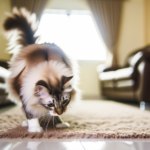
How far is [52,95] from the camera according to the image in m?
0.82

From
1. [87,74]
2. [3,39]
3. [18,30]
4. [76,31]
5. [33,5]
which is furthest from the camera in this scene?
[76,31]

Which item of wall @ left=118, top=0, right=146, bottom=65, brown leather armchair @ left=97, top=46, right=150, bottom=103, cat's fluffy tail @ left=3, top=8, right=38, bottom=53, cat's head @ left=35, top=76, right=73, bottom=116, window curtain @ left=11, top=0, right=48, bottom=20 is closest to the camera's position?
cat's head @ left=35, top=76, right=73, bottom=116

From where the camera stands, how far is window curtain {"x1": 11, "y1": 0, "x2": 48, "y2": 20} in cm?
363

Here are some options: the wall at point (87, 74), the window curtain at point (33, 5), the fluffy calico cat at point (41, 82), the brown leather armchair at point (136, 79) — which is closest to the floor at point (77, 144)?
the fluffy calico cat at point (41, 82)

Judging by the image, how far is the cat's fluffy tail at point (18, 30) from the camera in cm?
111

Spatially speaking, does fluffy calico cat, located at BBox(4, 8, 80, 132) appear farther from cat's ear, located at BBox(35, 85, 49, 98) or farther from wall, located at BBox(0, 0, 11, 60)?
wall, located at BBox(0, 0, 11, 60)

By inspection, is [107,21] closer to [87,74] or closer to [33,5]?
[87,74]

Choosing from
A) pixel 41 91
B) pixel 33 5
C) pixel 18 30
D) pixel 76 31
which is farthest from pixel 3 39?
pixel 41 91

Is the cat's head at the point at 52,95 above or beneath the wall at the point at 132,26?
beneath

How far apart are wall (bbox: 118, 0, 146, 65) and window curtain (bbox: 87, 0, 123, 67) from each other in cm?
26

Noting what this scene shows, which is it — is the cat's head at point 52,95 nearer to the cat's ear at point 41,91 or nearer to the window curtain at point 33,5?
the cat's ear at point 41,91

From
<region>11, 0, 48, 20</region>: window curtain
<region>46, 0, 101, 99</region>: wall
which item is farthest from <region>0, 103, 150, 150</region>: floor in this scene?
<region>11, 0, 48, 20</region>: window curtain

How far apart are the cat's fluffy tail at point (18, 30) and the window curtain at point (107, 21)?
2907 millimetres

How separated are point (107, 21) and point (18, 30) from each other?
123 inches
